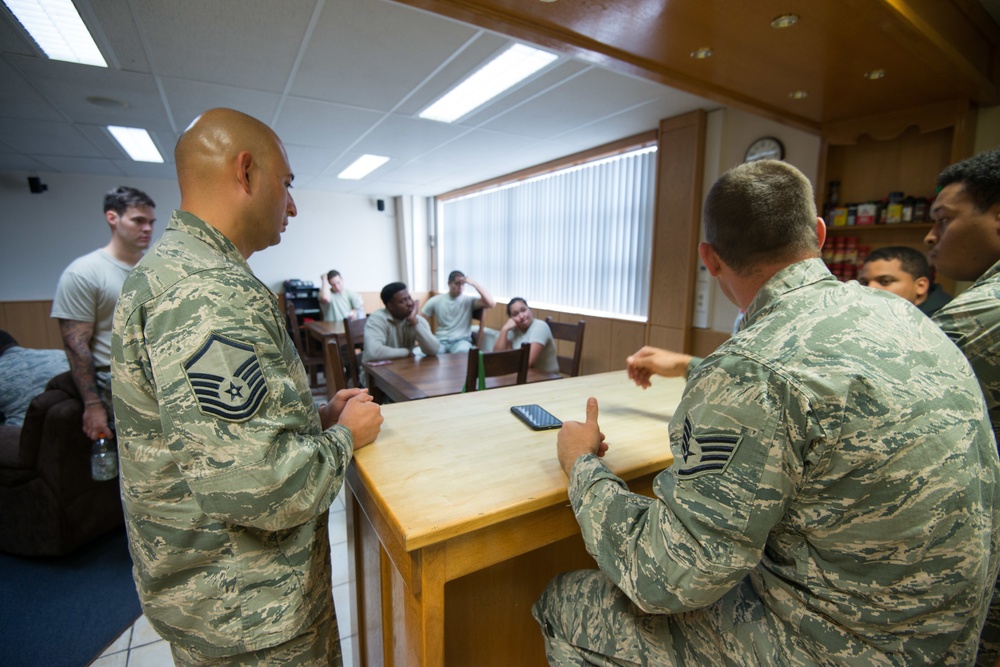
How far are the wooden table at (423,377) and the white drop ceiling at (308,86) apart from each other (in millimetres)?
1718

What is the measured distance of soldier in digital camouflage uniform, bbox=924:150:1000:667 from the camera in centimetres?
101

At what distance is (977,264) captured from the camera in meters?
1.23

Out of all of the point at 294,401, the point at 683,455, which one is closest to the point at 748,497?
the point at 683,455

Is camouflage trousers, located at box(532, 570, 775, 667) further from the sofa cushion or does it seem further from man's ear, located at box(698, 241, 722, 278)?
the sofa cushion

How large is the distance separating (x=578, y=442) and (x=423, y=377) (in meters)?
1.90

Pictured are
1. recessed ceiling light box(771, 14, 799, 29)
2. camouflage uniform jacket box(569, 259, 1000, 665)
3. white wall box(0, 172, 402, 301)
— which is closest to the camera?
camouflage uniform jacket box(569, 259, 1000, 665)

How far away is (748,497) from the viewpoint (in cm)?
64

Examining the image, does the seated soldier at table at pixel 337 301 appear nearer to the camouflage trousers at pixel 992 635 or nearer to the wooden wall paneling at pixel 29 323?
the wooden wall paneling at pixel 29 323

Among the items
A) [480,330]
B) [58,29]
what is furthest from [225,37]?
[480,330]

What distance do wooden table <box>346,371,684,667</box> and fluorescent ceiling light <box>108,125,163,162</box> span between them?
4177mm

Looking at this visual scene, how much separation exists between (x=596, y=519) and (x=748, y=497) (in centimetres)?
24

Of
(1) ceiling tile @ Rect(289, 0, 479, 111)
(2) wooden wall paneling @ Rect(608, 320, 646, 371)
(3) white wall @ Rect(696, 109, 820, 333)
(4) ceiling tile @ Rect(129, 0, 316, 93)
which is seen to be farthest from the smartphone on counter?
(2) wooden wall paneling @ Rect(608, 320, 646, 371)

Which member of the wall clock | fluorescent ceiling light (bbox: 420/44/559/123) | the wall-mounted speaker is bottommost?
the wall clock

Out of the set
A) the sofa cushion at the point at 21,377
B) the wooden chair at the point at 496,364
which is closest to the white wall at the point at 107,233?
the sofa cushion at the point at 21,377
